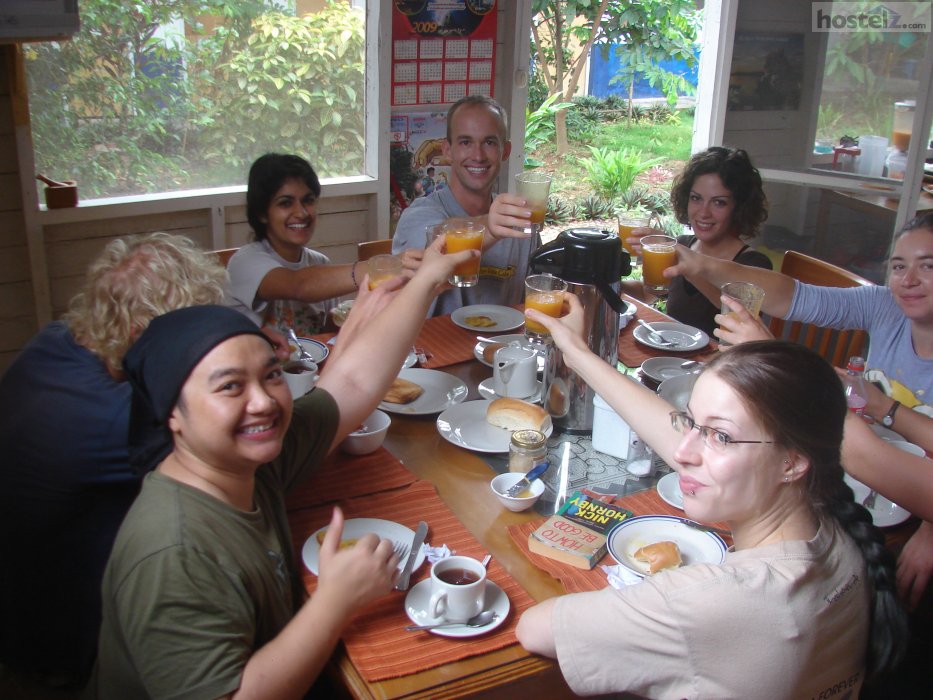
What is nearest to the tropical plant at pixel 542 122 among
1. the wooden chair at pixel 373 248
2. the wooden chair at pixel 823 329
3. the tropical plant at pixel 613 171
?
the tropical plant at pixel 613 171

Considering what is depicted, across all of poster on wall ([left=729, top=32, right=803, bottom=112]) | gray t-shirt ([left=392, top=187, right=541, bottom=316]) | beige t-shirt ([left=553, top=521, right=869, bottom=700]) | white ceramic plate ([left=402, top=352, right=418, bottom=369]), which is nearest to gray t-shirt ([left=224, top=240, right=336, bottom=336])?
gray t-shirt ([left=392, top=187, right=541, bottom=316])

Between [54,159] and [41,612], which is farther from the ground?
[54,159]

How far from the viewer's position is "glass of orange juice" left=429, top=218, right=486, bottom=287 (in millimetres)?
2424

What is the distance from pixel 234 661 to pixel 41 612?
0.77 metres

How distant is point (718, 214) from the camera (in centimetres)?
329

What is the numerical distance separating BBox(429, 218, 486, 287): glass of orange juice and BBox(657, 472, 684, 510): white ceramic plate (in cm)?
81

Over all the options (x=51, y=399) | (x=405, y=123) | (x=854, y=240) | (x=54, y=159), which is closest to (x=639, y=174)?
(x=854, y=240)

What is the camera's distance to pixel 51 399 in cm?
181

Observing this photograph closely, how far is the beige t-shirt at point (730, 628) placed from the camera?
1271mm

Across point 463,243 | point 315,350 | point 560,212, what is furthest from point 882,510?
point 560,212

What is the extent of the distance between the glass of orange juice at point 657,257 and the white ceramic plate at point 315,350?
1.04m

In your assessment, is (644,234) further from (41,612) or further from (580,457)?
(41,612)

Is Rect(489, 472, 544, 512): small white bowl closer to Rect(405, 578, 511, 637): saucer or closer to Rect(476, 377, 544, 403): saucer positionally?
Rect(405, 578, 511, 637): saucer

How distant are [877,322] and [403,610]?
6.34 feet
